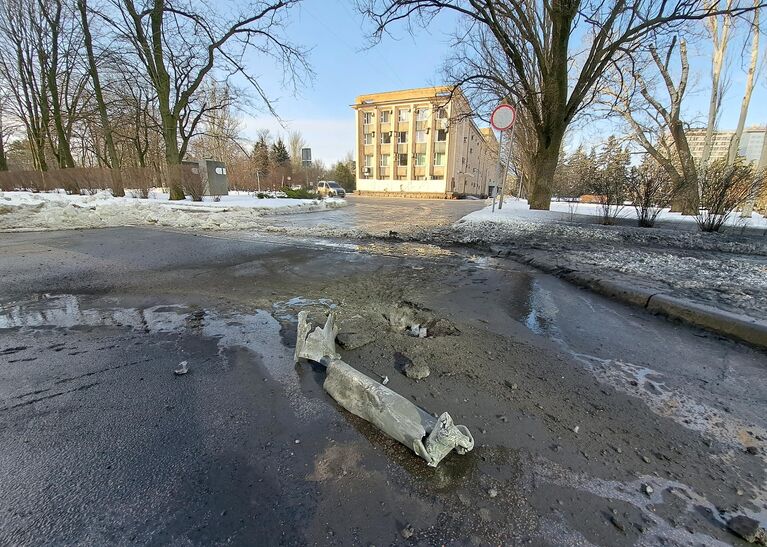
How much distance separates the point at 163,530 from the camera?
1182 mm

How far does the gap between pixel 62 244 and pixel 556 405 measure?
875 cm

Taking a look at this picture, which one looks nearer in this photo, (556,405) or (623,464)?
(623,464)

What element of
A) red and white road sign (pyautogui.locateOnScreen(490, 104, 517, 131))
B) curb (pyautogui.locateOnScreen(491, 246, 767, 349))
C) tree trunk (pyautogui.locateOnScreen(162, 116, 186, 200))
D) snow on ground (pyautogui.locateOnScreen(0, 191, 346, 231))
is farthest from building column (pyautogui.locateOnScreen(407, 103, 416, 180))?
curb (pyautogui.locateOnScreen(491, 246, 767, 349))

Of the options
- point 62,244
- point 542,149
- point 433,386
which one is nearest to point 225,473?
point 433,386

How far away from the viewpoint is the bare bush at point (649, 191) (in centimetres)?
818

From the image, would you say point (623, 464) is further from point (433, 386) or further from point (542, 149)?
point (542, 149)

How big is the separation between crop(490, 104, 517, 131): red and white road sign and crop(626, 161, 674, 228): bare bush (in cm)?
372

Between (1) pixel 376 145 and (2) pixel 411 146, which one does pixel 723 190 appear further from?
(1) pixel 376 145

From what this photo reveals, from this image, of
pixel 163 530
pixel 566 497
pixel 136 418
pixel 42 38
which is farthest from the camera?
pixel 42 38

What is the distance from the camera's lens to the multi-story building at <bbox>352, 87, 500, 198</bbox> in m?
46.2

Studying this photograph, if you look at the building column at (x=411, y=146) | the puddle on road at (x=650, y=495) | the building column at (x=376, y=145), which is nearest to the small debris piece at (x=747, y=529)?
the puddle on road at (x=650, y=495)

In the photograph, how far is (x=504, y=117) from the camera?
1047 centimetres

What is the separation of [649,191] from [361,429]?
9698mm

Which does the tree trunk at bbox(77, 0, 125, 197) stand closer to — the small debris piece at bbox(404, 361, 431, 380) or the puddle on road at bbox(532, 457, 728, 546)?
the small debris piece at bbox(404, 361, 431, 380)
